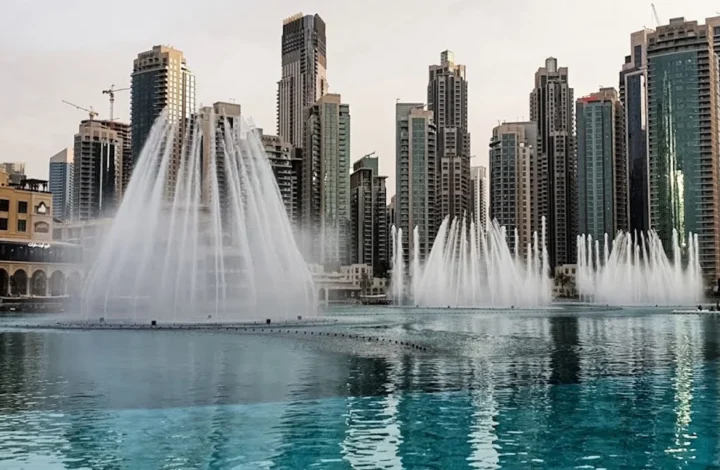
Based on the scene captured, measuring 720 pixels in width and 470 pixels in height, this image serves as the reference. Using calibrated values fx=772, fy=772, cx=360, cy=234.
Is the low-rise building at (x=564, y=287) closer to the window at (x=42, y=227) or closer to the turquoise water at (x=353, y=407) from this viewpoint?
the window at (x=42, y=227)

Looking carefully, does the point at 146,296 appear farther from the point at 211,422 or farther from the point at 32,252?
the point at 32,252

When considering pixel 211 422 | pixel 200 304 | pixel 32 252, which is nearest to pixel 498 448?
pixel 211 422

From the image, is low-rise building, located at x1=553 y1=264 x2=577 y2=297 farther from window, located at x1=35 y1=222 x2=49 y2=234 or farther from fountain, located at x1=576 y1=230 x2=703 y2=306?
window, located at x1=35 y1=222 x2=49 y2=234

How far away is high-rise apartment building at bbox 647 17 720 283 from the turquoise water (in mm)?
153442

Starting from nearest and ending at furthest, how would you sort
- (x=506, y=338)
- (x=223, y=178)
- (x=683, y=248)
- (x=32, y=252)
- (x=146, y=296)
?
(x=506, y=338)
(x=146, y=296)
(x=32, y=252)
(x=223, y=178)
(x=683, y=248)

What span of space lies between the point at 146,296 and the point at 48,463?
43.1 m

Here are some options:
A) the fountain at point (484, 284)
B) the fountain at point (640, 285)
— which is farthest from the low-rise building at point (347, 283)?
the fountain at point (640, 285)

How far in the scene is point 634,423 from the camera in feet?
64.4

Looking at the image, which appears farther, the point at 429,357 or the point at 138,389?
the point at 429,357

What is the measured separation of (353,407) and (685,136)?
597 ft

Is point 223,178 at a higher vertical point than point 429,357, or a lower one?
higher

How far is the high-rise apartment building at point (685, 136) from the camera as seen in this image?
7047 inches

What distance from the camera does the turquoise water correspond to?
1634 centimetres

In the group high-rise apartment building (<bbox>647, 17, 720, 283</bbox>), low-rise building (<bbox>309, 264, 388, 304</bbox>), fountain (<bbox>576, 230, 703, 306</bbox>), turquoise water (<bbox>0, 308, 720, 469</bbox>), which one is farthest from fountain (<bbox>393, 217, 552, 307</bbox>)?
turquoise water (<bbox>0, 308, 720, 469</bbox>)
